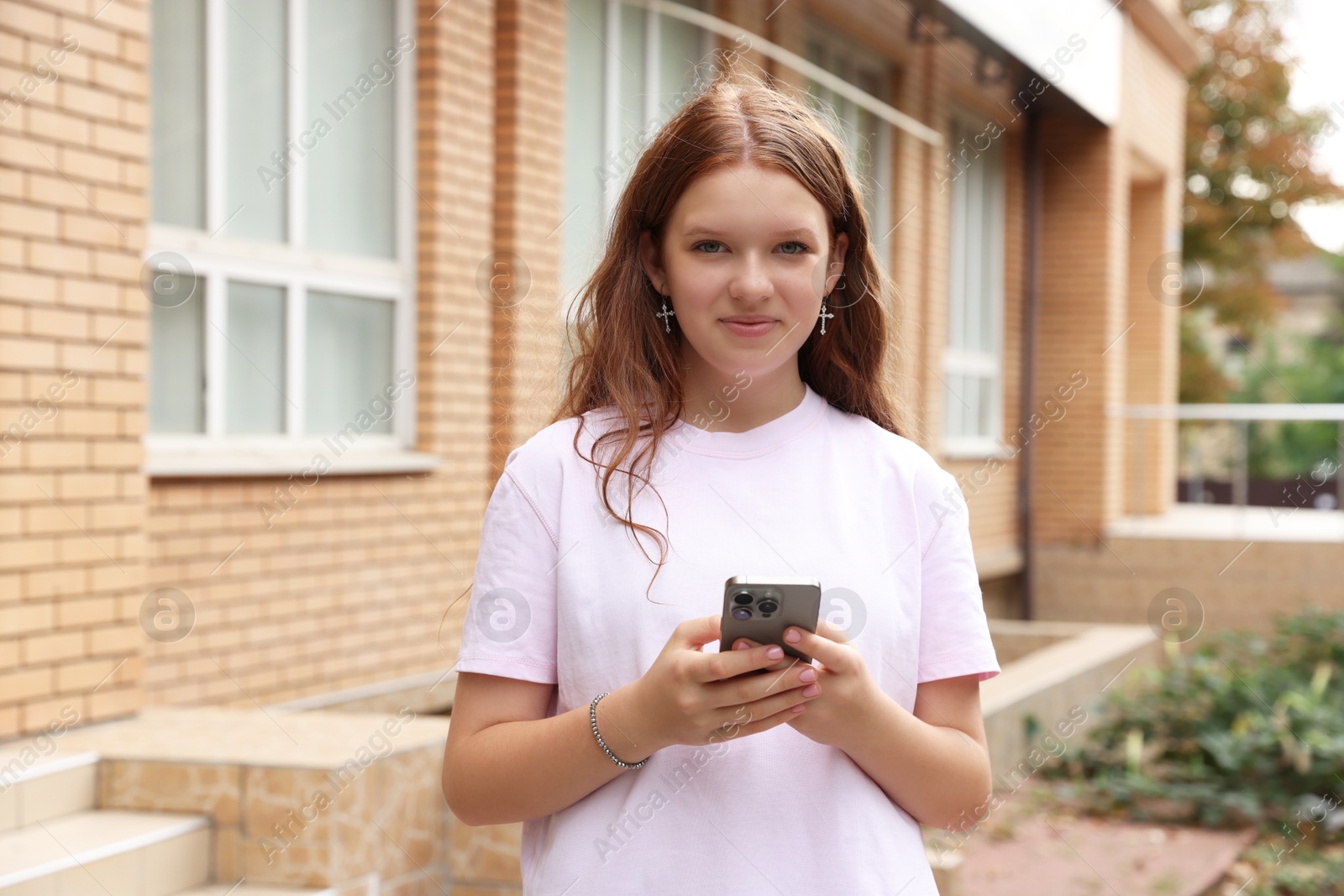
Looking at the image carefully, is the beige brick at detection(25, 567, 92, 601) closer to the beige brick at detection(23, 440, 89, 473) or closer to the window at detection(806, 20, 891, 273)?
the beige brick at detection(23, 440, 89, 473)

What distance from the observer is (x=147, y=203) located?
4.47 metres

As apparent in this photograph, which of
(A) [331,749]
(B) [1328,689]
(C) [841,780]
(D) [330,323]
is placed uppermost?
(D) [330,323]

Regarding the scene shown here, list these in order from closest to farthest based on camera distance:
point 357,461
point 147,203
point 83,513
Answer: point 83,513, point 147,203, point 357,461

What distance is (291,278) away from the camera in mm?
5570

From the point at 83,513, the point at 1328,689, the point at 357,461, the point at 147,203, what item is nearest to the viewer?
the point at 83,513

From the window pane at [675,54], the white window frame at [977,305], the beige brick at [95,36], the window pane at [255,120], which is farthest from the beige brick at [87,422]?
the white window frame at [977,305]

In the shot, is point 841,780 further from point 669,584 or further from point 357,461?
point 357,461

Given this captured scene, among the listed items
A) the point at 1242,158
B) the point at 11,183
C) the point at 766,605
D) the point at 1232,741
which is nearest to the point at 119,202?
the point at 11,183

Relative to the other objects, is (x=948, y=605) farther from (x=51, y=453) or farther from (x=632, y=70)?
(x=632, y=70)

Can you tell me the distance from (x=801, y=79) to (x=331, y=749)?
6.40 metres

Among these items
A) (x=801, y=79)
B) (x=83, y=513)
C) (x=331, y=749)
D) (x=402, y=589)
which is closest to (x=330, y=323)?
(x=402, y=589)

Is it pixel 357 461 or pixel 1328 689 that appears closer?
pixel 357 461

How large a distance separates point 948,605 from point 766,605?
14.7 inches

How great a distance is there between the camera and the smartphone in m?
1.36
